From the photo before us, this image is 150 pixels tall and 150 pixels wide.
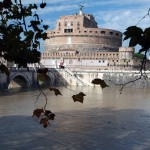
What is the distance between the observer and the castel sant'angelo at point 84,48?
140ft

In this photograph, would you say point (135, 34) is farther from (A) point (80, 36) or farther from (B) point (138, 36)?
(A) point (80, 36)

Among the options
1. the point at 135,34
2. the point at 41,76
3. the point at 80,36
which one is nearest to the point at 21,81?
the point at 80,36

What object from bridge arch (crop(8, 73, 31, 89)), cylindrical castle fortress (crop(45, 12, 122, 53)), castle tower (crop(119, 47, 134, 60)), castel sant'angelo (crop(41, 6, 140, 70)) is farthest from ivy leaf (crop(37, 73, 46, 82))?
cylindrical castle fortress (crop(45, 12, 122, 53))

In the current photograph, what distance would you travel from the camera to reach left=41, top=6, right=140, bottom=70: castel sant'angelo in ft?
140

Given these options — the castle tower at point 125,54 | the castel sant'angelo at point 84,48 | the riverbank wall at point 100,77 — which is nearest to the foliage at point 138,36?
the riverbank wall at point 100,77

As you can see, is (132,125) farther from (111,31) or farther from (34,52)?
(111,31)

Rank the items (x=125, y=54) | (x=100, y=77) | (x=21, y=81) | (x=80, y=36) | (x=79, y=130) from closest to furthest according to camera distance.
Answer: (x=79, y=130), (x=21, y=81), (x=100, y=77), (x=125, y=54), (x=80, y=36)

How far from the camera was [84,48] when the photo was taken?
47469 mm

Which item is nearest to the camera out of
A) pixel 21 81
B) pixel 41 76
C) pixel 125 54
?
pixel 41 76

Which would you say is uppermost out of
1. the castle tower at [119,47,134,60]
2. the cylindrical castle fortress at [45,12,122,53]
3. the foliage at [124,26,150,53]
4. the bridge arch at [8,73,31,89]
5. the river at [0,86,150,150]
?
the cylindrical castle fortress at [45,12,122,53]

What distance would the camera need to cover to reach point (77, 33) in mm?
47500

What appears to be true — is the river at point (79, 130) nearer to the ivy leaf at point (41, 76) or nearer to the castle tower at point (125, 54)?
the ivy leaf at point (41, 76)

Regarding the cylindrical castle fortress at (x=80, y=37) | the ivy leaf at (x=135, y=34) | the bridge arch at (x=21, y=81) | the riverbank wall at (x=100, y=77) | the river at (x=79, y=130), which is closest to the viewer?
the ivy leaf at (x=135, y=34)

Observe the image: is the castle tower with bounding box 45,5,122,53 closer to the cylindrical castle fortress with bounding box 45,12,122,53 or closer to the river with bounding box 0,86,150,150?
the cylindrical castle fortress with bounding box 45,12,122,53
